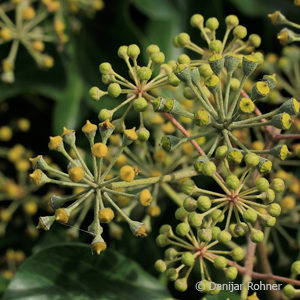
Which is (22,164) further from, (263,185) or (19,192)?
(263,185)

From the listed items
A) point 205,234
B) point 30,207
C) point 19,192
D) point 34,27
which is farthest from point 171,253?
point 34,27

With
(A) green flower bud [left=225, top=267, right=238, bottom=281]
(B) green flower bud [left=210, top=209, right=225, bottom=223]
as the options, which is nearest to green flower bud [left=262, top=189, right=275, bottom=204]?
(B) green flower bud [left=210, top=209, right=225, bottom=223]

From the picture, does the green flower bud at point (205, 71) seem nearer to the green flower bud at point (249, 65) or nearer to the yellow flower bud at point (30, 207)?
the green flower bud at point (249, 65)

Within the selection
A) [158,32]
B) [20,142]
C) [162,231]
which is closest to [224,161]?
[162,231]

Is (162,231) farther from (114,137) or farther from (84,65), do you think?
(84,65)

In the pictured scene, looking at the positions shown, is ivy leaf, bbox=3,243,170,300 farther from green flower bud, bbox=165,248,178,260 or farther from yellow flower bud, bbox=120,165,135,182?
yellow flower bud, bbox=120,165,135,182

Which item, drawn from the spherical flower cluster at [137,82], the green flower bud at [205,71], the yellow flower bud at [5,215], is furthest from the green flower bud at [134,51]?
the yellow flower bud at [5,215]
